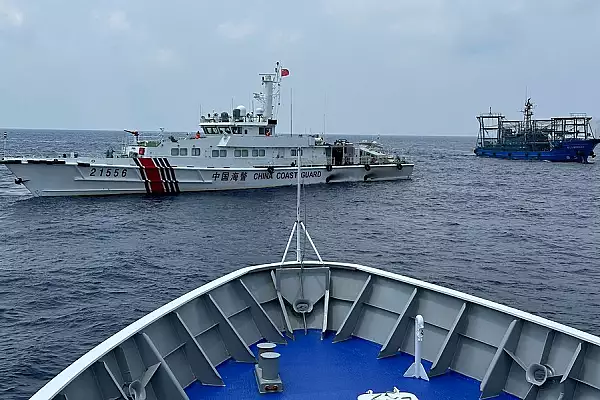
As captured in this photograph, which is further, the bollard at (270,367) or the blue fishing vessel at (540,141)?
the blue fishing vessel at (540,141)

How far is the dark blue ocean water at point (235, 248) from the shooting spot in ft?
63.1

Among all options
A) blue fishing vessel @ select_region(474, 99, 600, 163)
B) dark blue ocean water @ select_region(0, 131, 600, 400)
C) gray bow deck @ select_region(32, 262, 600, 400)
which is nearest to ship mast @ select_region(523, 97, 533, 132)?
blue fishing vessel @ select_region(474, 99, 600, 163)

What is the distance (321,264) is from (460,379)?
292 centimetres

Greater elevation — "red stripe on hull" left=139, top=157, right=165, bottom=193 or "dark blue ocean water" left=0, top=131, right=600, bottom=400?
"red stripe on hull" left=139, top=157, right=165, bottom=193

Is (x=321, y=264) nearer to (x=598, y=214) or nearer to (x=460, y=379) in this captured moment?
(x=460, y=379)

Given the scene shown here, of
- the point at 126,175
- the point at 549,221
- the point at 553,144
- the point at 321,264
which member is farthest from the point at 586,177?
the point at 321,264

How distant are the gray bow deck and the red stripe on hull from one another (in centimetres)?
3713

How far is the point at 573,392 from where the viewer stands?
660 cm

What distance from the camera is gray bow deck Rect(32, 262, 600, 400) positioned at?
6598 millimetres

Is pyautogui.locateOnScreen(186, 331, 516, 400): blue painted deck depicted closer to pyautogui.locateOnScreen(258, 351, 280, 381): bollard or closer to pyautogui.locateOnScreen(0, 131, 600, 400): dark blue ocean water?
pyautogui.locateOnScreen(258, 351, 280, 381): bollard

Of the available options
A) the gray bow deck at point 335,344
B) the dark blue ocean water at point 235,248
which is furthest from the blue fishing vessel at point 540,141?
the gray bow deck at point 335,344

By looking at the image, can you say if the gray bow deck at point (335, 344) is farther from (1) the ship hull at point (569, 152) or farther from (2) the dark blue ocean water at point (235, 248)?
(1) the ship hull at point (569, 152)

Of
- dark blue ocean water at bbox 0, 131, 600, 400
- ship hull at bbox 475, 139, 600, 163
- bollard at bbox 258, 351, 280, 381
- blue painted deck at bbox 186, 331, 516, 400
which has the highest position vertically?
ship hull at bbox 475, 139, 600, 163

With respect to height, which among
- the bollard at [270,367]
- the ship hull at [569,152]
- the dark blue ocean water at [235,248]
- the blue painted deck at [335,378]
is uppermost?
the ship hull at [569,152]
